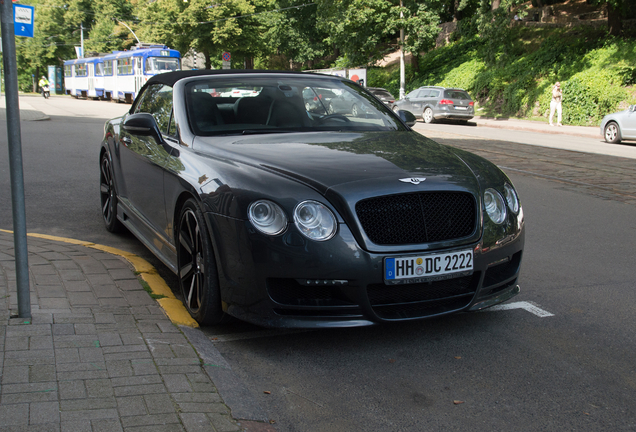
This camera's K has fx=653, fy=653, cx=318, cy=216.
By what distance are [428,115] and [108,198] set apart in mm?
23808

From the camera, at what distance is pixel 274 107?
15.8 feet

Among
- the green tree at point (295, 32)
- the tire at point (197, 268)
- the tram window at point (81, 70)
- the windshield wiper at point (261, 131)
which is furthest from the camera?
the green tree at point (295, 32)

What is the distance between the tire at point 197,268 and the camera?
Answer: 144 inches

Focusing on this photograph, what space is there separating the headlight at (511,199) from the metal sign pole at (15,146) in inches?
106

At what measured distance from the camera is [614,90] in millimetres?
24750

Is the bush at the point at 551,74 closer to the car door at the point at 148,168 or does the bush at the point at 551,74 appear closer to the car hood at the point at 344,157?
the car door at the point at 148,168

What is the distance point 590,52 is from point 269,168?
28.2m

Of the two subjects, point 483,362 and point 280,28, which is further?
point 280,28

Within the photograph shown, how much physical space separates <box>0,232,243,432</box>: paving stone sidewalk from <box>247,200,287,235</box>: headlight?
72 centimetres

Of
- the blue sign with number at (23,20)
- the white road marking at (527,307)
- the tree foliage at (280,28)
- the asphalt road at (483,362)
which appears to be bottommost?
the asphalt road at (483,362)

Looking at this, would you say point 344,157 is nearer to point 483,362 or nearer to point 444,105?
point 483,362

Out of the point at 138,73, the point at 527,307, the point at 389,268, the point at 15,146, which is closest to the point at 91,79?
the point at 138,73

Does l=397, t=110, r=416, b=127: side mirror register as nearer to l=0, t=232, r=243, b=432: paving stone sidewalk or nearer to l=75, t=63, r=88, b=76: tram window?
l=0, t=232, r=243, b=432: paving stone sidewalk

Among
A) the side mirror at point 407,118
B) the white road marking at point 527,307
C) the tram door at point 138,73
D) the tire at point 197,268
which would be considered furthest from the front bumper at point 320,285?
the tram door at point 138,73
